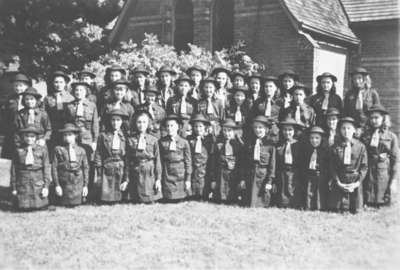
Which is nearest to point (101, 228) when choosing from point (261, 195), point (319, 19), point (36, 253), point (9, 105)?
point (36, 253)

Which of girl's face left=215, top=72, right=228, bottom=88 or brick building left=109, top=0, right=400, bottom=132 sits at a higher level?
brick building left=109, top=0, right=400, bottom=132

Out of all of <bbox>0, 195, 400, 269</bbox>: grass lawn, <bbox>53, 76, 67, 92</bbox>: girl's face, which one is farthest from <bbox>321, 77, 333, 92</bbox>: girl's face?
<bbox>53, 76, 67, 92</bbox>: girl's face

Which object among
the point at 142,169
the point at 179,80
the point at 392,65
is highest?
the point at 392,65

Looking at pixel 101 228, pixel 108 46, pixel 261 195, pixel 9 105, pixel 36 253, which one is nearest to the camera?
pixel 36 253

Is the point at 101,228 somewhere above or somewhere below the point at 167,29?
below

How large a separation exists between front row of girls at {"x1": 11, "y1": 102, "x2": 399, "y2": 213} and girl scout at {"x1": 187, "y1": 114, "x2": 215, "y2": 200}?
2cm

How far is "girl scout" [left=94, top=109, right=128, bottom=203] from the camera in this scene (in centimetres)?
719

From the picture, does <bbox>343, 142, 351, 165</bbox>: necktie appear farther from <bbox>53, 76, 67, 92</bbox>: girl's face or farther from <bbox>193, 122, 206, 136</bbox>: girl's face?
<bbox>53, 76, 67, 92</bbox>: girl's face

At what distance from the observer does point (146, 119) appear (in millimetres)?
7309

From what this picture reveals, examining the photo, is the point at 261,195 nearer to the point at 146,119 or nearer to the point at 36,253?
the point at 146,119

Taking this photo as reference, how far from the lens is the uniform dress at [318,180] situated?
6.91m

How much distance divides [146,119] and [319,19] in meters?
7.67

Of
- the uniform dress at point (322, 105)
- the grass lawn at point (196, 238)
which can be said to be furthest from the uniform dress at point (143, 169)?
the uniform dress at point (322, 105)

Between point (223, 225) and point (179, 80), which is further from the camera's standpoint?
point (179, 80)
